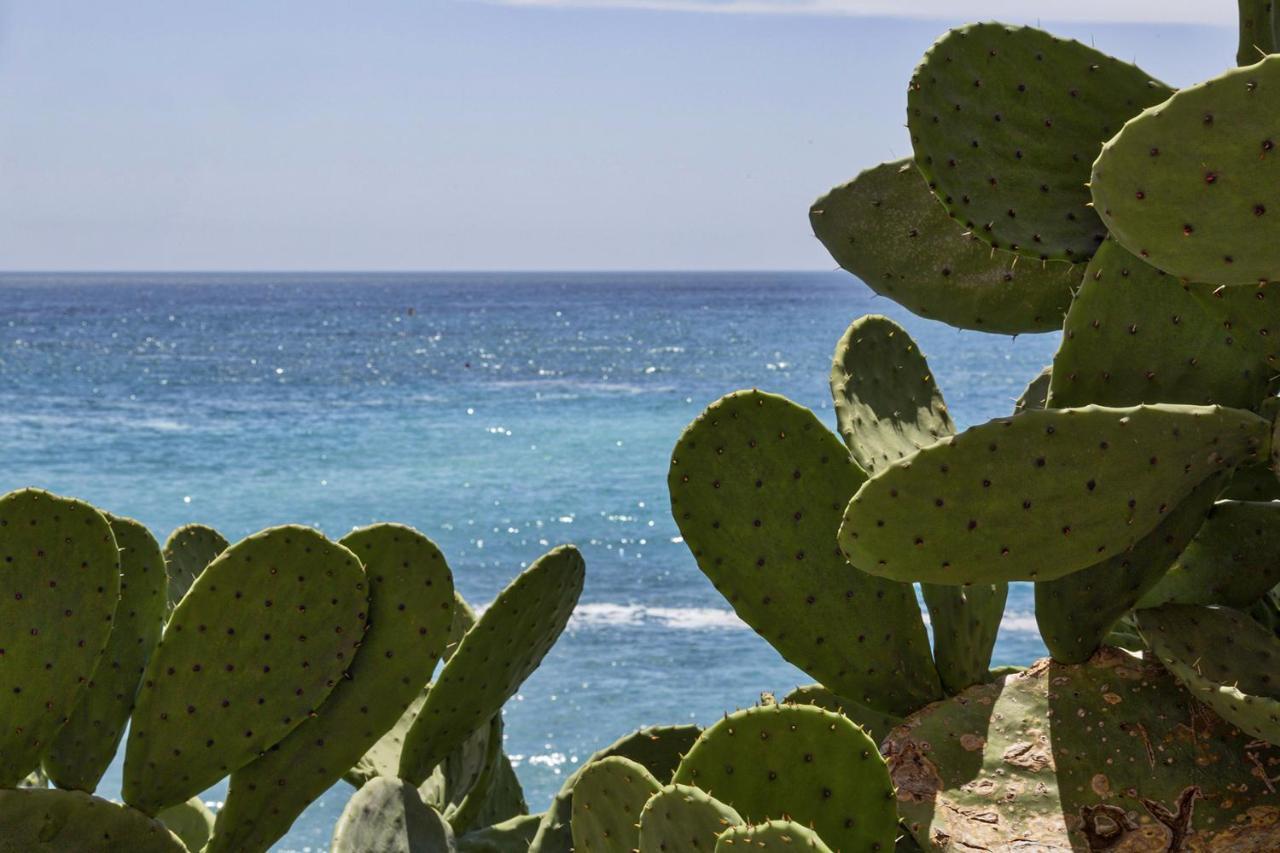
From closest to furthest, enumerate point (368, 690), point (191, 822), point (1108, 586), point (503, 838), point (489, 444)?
point (1108, 586) → point (368, 690) → point (503, 838) → point (191, 822) → point (489, 444)

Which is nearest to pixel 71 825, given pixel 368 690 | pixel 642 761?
pixel 368 690

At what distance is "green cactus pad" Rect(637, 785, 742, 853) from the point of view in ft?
3.19

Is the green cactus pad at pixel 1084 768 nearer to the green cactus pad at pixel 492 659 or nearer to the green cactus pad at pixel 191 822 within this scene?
the green cactus pad at pixel 492 659

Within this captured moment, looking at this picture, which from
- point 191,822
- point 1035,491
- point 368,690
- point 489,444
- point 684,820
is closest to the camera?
point 684,820

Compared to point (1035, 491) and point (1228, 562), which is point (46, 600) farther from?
point (1228, 562)

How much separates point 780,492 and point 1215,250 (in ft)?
1.55

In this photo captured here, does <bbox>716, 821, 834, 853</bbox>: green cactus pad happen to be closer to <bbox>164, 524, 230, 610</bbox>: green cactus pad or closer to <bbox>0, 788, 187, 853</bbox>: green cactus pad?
<bbox>0, 788, 187, 853</bbox>: green cactus pad

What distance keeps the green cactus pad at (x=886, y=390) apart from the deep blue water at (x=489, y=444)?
5.40 ft

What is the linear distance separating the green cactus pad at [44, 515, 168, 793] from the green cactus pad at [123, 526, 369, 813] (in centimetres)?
4

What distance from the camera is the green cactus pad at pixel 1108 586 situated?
1197 mm

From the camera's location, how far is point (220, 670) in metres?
1.55

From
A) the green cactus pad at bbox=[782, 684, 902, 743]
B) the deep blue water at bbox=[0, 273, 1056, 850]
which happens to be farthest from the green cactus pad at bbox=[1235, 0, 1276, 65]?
the deep blue water at bbox=[0, 273, 1056, 850]

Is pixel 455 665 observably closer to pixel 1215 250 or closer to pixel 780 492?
pixel 780 492

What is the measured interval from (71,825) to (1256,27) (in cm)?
135
